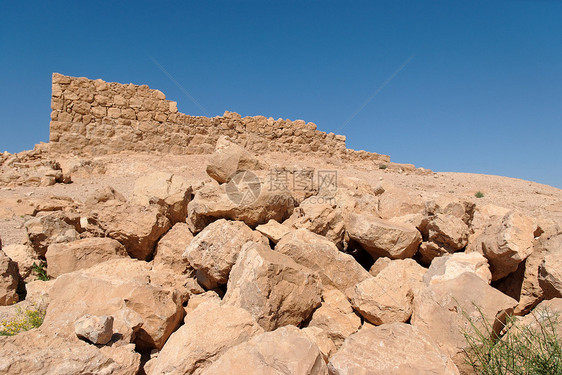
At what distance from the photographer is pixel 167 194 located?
15.0 feet

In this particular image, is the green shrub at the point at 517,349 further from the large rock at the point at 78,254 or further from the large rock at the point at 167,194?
the large rock at the point at 78,254

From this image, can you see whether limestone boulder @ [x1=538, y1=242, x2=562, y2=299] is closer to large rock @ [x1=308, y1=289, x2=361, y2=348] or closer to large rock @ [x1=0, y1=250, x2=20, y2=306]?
large rock @ [x1=308, y1=289, x2=361, y2=348]

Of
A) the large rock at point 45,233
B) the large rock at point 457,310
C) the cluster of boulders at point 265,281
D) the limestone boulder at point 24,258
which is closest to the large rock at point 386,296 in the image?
the cluster of boulders at point 265,281

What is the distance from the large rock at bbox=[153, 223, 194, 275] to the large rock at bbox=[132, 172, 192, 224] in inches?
13.3

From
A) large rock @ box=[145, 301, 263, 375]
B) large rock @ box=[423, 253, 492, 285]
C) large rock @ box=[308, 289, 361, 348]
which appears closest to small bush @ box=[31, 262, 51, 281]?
large rock @ box=[145, 301, 263, 375]

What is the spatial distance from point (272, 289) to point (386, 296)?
3.33 ft

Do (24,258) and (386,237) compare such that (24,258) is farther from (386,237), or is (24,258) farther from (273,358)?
(386,237)

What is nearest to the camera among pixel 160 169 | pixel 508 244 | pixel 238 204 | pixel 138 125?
pixel 508 244

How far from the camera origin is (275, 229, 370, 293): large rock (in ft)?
11.5

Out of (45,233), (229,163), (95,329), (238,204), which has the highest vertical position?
(229,163)

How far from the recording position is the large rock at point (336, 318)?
2.97 metres

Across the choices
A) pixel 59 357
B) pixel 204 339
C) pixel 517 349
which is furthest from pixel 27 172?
pixel 517 349

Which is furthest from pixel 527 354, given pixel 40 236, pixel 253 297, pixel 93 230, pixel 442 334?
pixel 40 236

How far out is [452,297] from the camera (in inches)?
112
